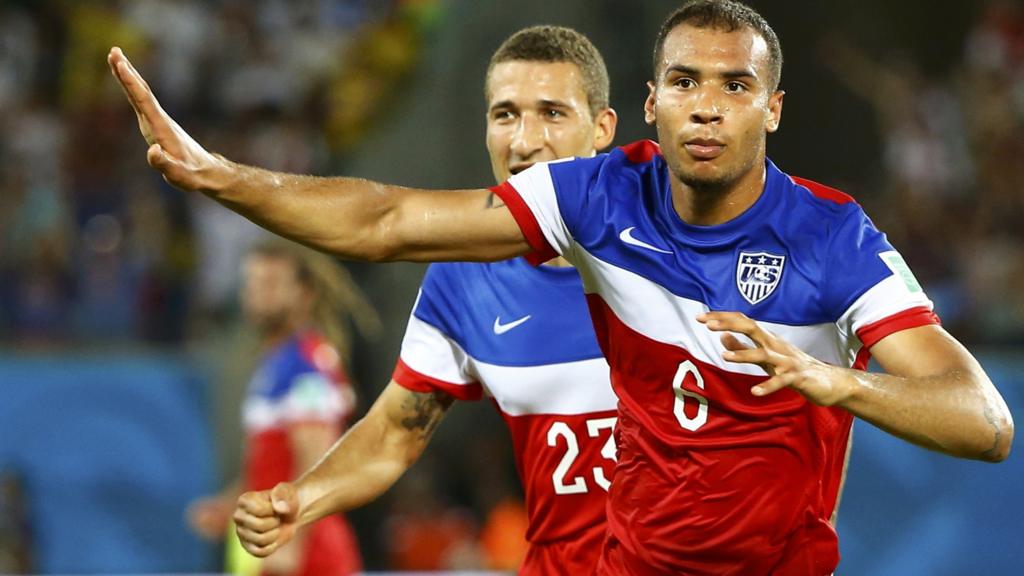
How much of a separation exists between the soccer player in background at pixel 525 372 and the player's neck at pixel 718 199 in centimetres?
Answer: 78

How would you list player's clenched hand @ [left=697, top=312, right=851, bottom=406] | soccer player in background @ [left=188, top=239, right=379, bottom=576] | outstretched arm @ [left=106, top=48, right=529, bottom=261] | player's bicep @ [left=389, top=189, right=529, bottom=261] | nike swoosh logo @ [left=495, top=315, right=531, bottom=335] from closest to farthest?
player's clenched hand @ [left=697, top=312, right=851, bottom=406]
outstretched arm @ [left=106, top=48, right=529, bottom=261]
player's bicep @ [left=389, top=189, right=529, bottom=261]
nike swoosh logo @ [left=495, top=315, right=531, bottom=335]
soccer player in background @ [left=188, top=239, right=379, bottom=576]

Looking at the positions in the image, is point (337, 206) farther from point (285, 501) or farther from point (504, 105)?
point (504, 105)

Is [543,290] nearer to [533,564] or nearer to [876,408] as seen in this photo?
[533,564]

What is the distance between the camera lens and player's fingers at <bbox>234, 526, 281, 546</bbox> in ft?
11.3

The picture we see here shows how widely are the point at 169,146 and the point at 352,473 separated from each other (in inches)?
53.0

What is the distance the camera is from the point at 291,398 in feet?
20.4

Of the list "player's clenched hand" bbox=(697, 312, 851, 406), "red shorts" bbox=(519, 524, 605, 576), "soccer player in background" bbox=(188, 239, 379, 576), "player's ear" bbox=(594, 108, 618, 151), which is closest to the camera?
"player's clenched hand" bbox=(697, 312, 851, 406)

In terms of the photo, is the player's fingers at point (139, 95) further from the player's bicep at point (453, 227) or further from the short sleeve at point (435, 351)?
the short sleeve at point (435, 351)

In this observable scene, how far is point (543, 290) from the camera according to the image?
397cm

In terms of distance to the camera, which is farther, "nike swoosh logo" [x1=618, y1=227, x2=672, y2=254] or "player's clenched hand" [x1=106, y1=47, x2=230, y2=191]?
"nike swoosh logo" [x1=618, y1=227, x2=672, y2=254]

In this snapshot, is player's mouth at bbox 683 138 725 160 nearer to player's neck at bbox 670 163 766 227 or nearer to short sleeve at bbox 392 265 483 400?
player's neck at bbox 670 163 766 227

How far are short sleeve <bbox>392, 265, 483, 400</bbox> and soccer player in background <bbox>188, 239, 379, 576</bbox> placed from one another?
2.15 metres

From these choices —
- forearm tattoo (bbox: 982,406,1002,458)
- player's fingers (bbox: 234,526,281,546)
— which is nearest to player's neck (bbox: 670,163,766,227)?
forearm tattoo (bbox: 982,406,1002,458)

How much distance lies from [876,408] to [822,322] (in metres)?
0.40
